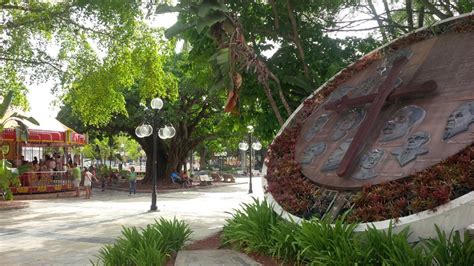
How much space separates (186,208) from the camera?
699 inches

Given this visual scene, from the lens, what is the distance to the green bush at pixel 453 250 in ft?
13.1

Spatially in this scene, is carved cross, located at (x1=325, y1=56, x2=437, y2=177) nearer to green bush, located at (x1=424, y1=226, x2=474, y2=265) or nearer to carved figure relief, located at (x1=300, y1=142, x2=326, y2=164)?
carved figure relief, located at (x1=300, y1=142, x2=326, y2=164)

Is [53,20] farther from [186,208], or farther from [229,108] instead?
[229,108]

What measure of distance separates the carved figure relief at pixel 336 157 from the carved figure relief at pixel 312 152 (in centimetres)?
32

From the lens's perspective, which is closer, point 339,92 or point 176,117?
point 339,92

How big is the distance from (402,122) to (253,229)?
96.4 inches

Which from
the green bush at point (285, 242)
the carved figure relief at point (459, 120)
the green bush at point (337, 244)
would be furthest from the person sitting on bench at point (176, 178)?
the carved figure relief at point (459, 120)

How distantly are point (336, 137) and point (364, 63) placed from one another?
1999 mm

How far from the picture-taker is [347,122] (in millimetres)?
7402

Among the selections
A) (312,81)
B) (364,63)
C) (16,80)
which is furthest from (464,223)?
(16,80)

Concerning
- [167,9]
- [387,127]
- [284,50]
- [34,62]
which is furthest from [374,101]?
[34,62]

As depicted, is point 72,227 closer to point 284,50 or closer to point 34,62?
point 284,50

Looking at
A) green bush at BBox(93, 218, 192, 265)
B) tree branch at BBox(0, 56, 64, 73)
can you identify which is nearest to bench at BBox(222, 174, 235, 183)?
tree branch at BBox(0, 56, 64, 73)

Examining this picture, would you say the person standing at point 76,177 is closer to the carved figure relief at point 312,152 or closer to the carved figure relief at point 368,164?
the carved figure relief at point 312,152
